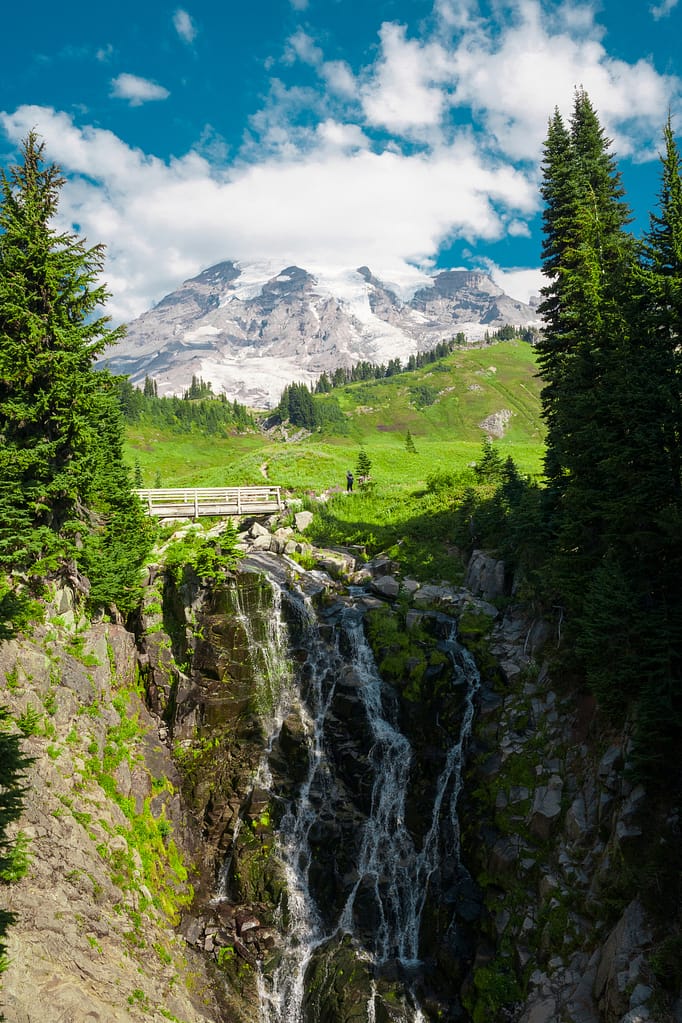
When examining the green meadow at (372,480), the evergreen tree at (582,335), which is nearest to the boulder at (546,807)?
the evergreen tree at (582,335)

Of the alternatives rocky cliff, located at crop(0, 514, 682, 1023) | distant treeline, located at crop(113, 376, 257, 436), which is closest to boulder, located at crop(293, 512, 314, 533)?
rocky cliff, located at crop(0, 514, 682, 1023)

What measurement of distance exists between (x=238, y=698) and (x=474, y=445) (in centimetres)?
6880

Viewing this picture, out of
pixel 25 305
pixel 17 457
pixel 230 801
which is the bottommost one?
pixel 230 801

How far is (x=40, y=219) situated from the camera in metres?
25.8

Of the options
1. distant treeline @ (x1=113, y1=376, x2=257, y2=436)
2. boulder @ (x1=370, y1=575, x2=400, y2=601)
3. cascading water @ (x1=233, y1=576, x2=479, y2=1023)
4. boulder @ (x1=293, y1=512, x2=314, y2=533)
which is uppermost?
distant treeline @ (x1=113, y1=376, x2=257, y2=436)

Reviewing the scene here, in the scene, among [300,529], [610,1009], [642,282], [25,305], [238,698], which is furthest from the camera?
[300,529]

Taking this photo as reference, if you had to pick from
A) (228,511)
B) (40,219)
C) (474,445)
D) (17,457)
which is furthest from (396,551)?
(474,445)

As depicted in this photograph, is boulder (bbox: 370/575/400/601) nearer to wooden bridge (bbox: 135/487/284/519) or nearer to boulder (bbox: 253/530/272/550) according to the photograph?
boulder (bbox: 253/530/272/550)

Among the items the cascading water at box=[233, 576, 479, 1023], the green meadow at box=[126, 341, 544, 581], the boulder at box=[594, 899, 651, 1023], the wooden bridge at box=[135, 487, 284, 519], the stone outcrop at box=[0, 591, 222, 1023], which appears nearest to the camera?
the boulder at box=[594, 899, 651, 1023]

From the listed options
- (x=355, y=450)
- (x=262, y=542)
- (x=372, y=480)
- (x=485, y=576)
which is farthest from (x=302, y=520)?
(x=355, y=450)

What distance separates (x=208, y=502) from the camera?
4197 centimetres

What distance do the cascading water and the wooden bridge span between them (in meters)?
14.9

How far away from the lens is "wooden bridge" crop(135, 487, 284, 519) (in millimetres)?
40375

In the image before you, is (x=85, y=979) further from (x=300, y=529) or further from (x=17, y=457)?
(x=300, y=529)
